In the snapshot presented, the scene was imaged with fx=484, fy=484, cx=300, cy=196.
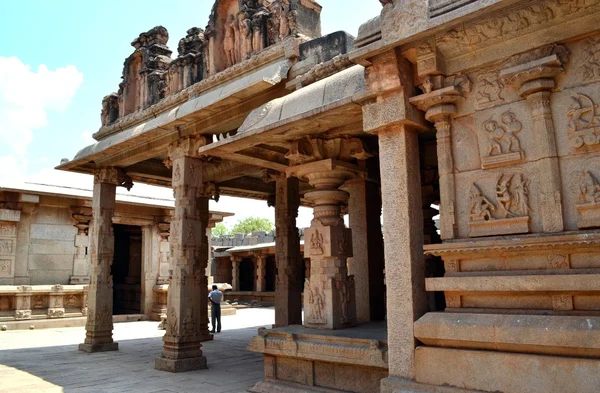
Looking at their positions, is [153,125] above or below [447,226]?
above

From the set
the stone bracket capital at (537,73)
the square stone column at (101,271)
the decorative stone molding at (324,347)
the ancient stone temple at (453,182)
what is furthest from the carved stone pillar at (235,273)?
the stone bracket capital at (537,73)

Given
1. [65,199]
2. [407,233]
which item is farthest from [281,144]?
[65,199]

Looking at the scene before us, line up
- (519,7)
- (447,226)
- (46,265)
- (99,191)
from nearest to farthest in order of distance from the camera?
1. (519,7)
2. (447,226)
3. (99,191)
4. (46,265)

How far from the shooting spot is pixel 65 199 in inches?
561

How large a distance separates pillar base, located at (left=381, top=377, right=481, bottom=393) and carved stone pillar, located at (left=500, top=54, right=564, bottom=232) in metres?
1.35

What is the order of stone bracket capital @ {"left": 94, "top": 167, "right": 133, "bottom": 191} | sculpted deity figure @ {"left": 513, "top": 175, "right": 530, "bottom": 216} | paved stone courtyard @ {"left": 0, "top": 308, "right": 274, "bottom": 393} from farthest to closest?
stone bracket capital @ {"left": 94, "top": 167, "right": 133, "bottom": 191}, paved stone courtyard @ {"left": 0, "top": 308, "right": 274, "bottom": 393}, sculpted deity figure @ {"left": 513, "top": 175, "right": 530, "bottom": 216}

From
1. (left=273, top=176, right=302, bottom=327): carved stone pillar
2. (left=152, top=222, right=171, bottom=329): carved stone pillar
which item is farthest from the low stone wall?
(left=273, top=176, right=302, bottom=327): carved stone pillar

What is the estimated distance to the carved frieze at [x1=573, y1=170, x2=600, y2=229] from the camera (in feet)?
10.7

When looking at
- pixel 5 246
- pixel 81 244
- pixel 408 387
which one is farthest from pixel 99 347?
pixel 408 387

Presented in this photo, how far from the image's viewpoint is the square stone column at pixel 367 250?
686 centimetres

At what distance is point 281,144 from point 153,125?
9.43ft

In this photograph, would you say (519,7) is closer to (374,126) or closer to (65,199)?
(374,126)

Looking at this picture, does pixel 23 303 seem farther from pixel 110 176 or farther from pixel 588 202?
pixel 588 202

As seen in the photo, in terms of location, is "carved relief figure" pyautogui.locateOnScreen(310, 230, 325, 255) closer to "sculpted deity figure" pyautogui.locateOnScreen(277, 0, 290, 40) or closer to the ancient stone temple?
the ancient stone temple
